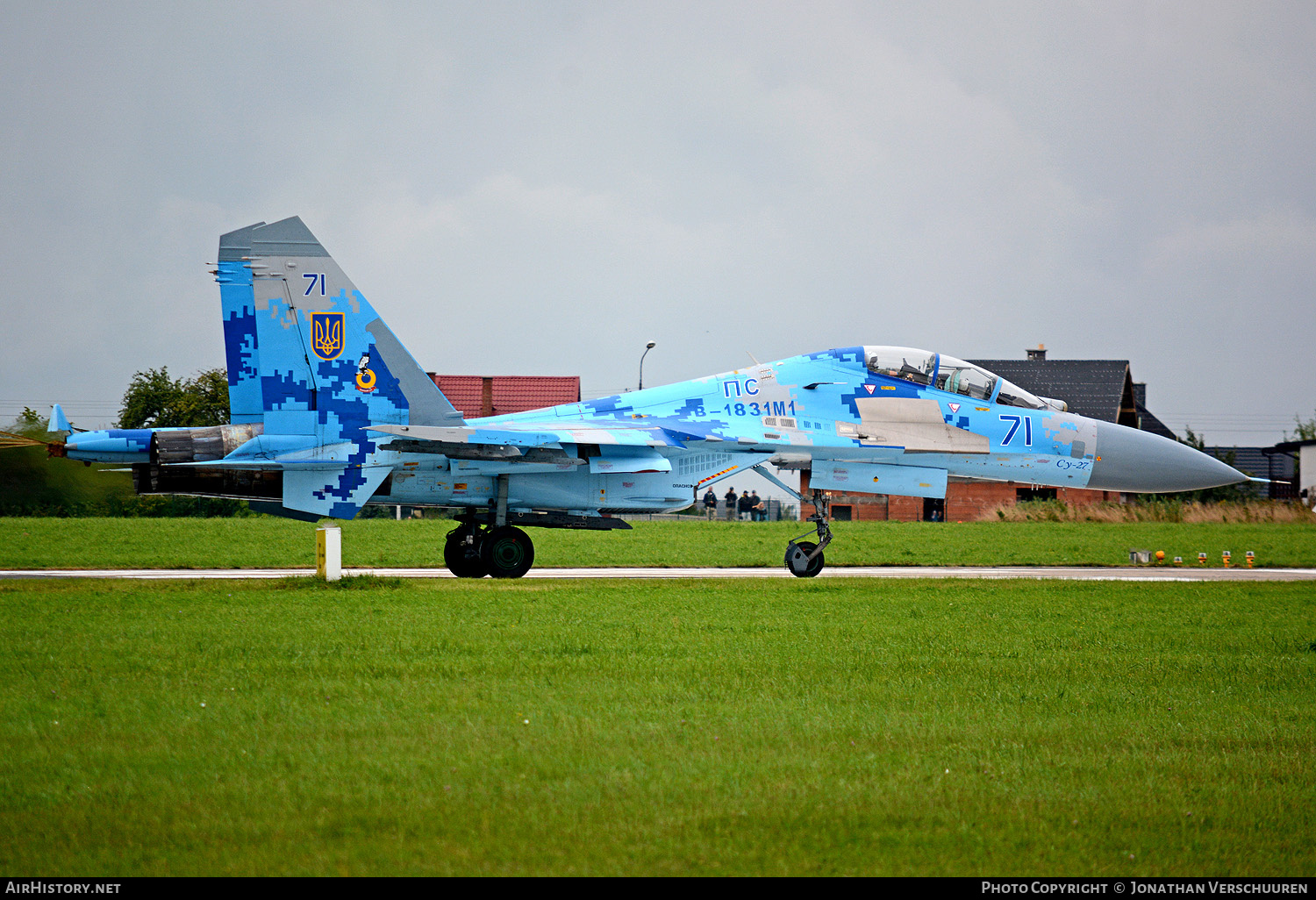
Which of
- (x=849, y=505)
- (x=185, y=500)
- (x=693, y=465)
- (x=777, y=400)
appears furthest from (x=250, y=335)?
(x=849, y=505)

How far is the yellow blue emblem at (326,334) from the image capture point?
48.8ft

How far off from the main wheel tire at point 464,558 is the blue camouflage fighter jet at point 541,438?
28 mm

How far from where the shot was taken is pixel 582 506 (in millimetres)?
16422

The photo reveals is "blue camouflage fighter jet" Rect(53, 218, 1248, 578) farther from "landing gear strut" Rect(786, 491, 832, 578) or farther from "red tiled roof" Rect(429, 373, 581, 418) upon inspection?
"red tiled roof" Rect(429, 373, 581, 418)

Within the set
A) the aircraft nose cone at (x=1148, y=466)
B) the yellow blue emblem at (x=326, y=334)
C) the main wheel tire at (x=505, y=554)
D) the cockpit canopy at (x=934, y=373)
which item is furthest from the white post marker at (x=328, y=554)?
the aircraft nose cone at (x=1148, y=466)

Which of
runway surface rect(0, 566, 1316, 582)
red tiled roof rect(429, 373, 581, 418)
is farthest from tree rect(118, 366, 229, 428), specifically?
runway surface rect(0, 566, 1316, 582)

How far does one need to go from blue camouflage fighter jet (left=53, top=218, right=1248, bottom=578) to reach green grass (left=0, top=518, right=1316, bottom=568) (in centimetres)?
440

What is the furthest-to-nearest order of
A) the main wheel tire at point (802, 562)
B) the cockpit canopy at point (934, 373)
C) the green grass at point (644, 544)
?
the green grass at point (644, 544)
the cockpit canopy at point (934, 373)
the main wheel tire at point (802, 562)

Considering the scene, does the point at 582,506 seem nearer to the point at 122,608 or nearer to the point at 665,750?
the point at 122,608

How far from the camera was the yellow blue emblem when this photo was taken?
14875 millimetres

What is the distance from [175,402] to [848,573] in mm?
40677

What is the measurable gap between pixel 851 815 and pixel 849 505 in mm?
43545

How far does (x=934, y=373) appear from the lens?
17.3 m

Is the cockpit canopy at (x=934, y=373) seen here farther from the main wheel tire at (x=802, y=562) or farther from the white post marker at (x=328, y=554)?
the white post marker at (x=328, y=554)
